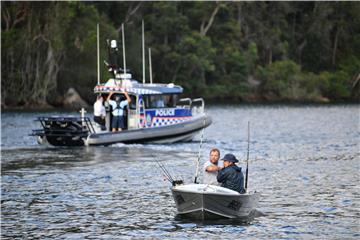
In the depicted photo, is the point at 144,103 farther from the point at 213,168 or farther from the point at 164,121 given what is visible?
the point at 213,168

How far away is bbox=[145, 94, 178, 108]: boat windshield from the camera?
43.6 m

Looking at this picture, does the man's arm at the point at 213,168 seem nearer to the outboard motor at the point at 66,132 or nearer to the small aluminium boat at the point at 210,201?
the small aluminium boat at the point at 210,201

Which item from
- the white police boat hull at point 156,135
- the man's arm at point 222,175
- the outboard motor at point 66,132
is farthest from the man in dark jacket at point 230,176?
the white police boat hull at point 156,135

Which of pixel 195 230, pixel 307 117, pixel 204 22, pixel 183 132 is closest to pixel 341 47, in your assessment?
pixel 204 22

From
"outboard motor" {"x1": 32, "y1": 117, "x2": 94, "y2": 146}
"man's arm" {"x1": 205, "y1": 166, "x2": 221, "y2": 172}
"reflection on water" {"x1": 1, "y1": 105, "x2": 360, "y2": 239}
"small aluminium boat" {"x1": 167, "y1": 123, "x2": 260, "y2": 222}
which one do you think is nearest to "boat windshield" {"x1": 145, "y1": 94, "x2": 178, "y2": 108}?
"reflection on water" {"x1": 1, "y1": 105, "x2": 360, "y2": 239}

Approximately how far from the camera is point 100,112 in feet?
140

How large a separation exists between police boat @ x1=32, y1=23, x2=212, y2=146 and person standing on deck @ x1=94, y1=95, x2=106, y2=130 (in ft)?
0.69

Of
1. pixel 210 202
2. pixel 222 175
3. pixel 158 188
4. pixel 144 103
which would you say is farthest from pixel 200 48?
pixel 210 202

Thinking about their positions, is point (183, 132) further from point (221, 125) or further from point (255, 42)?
point (255, 42)

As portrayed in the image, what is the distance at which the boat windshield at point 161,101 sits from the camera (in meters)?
43.6

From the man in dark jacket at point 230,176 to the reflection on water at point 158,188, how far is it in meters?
0.85

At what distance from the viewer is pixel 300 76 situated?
103 meters

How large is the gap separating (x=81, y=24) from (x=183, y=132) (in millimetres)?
42121

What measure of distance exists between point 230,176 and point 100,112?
20.1m
